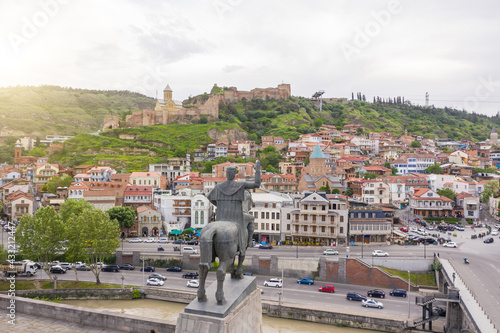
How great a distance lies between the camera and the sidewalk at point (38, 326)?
15.2 meters

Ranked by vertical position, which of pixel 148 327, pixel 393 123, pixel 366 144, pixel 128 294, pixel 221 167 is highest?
pixel 393 123

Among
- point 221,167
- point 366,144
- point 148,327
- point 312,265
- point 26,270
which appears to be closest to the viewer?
point 148,327

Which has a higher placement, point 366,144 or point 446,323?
point 366,144

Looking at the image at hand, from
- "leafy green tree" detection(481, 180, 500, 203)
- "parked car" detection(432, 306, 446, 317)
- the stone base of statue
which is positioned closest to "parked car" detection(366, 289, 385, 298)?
"parked car" detection(432, 306, 446, 317)

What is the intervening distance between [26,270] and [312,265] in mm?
22336

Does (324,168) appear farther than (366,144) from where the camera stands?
No

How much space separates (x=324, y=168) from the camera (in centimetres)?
6406

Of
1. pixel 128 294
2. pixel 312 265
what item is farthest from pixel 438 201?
pixel 128 294

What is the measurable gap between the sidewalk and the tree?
30.1ft

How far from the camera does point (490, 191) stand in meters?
54.8

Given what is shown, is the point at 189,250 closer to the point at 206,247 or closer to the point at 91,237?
the point at 91,237

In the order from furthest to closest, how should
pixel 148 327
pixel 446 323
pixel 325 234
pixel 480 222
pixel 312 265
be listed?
pixel 480 222 → pixel 325 234 → pixel 312 265 → pixel 446 323 → pixel 148 327

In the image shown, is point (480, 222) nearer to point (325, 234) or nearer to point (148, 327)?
point (325, 234)

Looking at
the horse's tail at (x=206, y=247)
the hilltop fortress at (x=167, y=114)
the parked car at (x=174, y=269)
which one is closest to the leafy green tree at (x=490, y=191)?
the parked car at (x=174, y=269)
